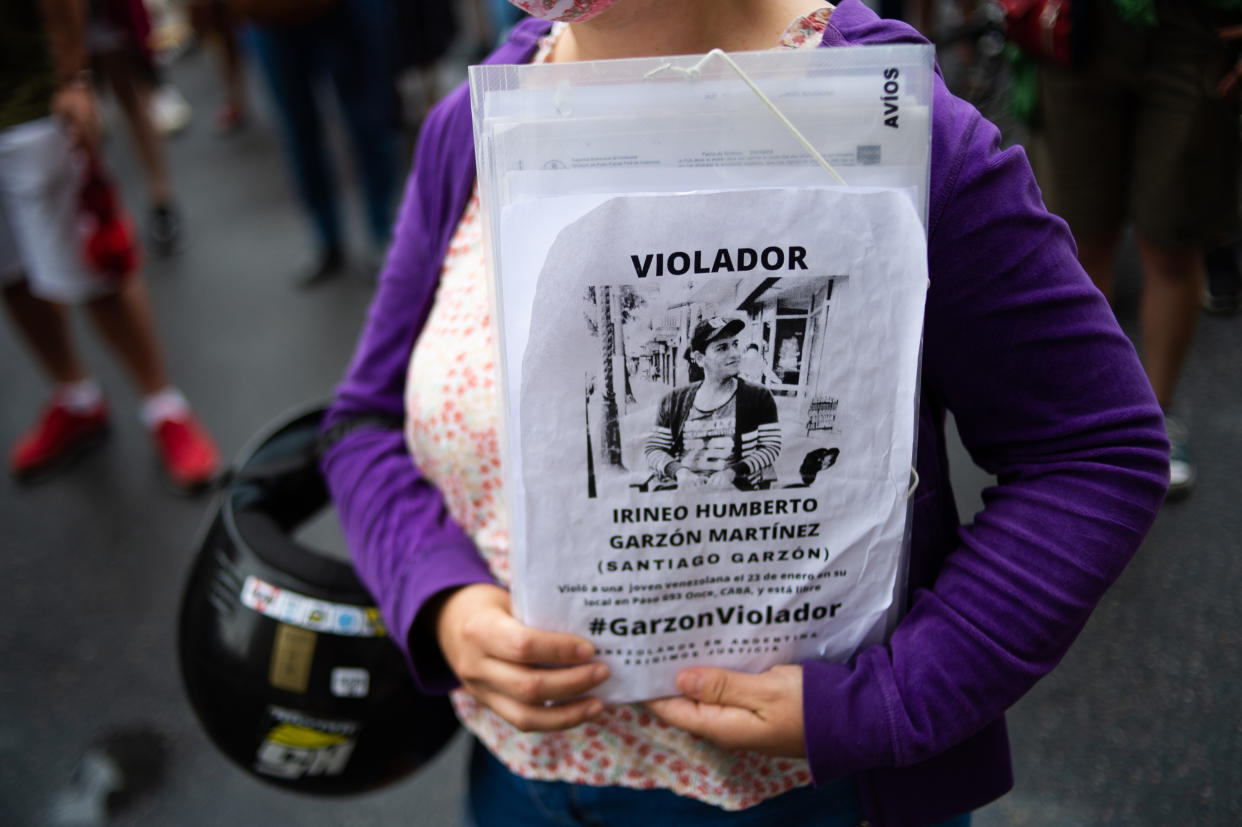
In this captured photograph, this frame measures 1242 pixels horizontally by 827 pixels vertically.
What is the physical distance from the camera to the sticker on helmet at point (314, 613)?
987 mm

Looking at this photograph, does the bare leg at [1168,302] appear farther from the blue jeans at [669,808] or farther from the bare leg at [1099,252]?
the blue jeans at [669,808]

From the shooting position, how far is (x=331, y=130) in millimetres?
5324

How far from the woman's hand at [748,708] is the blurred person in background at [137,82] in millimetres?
3791

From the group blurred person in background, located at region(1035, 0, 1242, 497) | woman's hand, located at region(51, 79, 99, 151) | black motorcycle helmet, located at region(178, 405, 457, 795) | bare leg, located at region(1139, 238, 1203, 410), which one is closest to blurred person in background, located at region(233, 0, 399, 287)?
woman's hand, located at region(51, 79, 99, 151)

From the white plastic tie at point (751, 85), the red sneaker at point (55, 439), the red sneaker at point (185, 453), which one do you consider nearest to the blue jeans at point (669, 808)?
the white plastic tie at point (751, 85)

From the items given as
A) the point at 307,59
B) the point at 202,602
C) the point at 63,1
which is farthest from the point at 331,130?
the point at 202,602

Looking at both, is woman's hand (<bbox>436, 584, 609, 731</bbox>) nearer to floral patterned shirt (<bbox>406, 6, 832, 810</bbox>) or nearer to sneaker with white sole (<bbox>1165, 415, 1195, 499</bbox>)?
floral patterned shirt (<bbox>406, 6, 832, 810</bbox>)

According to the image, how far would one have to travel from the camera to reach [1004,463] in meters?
0.70

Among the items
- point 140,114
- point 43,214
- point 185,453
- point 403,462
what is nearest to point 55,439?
point 185,453

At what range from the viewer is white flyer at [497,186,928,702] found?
58 cm

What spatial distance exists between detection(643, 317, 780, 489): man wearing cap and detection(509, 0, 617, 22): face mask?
233 millimetres

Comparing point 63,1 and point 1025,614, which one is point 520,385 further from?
point 63,1

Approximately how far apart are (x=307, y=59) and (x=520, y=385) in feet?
10.8

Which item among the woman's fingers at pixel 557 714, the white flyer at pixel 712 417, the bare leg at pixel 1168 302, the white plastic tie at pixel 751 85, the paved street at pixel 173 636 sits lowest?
the paved street at pixel 173 636
